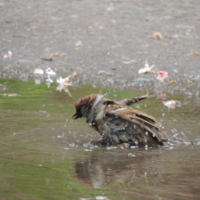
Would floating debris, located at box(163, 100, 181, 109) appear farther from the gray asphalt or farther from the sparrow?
the sparrow

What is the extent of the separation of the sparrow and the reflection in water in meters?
0.28

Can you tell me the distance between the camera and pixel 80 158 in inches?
179

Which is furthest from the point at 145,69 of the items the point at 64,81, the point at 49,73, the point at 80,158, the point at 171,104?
the point at 80,158

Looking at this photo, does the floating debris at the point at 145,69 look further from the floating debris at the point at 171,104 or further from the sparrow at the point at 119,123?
the sparrow at the point at 119,123

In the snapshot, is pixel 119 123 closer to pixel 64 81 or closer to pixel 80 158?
pixel 80 158

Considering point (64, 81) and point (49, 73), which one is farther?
point (49, 73)

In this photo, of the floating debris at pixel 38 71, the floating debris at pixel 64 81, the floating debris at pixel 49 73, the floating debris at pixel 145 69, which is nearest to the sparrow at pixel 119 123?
the floating debris at pixel 64 81

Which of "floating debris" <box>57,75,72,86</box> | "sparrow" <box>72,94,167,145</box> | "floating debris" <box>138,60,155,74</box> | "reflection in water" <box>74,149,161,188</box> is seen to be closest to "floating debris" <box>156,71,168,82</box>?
"floating debris" <box>138,60,155,74</box>

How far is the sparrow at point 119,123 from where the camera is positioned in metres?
5.18

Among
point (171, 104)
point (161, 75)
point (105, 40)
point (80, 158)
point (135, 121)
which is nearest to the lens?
point (80, 158)

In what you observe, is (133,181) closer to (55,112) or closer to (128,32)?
(55,112)

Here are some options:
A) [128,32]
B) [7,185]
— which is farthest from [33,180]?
[128,32]

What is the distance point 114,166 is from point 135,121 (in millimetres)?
939

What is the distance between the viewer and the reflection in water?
3.88m
